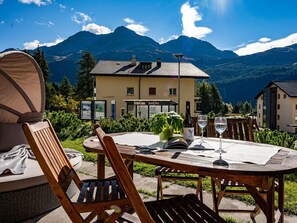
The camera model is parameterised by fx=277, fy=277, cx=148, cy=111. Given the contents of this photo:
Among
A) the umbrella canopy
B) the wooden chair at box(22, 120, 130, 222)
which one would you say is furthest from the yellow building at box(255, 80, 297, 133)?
the wooden chair at box(22, 120, 130, 222)

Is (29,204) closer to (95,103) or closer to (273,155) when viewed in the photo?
(273,155)

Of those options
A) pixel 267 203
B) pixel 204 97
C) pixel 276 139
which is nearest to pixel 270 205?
pixel 267 203

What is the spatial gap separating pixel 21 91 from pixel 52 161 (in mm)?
3779

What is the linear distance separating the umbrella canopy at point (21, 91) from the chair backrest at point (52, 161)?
10.3ft

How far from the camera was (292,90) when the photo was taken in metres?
28.6

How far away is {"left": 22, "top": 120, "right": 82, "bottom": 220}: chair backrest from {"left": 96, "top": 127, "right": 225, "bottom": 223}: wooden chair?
0.34 meters

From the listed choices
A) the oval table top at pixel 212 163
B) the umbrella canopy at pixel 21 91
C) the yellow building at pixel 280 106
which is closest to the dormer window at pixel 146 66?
the yellow building at pixel 280 106

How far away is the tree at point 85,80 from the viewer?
38.7 m

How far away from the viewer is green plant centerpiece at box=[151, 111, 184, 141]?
246 cm

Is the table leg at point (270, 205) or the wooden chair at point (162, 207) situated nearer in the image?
the wooden chair at point (162, 207)

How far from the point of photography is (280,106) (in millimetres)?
29734

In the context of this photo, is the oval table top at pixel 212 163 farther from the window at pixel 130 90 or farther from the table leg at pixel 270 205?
the window at pixel 130 90

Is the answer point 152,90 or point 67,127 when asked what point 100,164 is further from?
point 152,90

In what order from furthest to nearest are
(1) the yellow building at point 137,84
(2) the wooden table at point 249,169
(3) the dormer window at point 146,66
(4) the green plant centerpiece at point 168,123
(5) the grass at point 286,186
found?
(3) the dormer window at point 146,66, (1) the yellow building at point 137,84, (5) the grass at point 286,186, (4) the green plant centerpiece at point 168,123, (2) the wooden table at point 249,169
